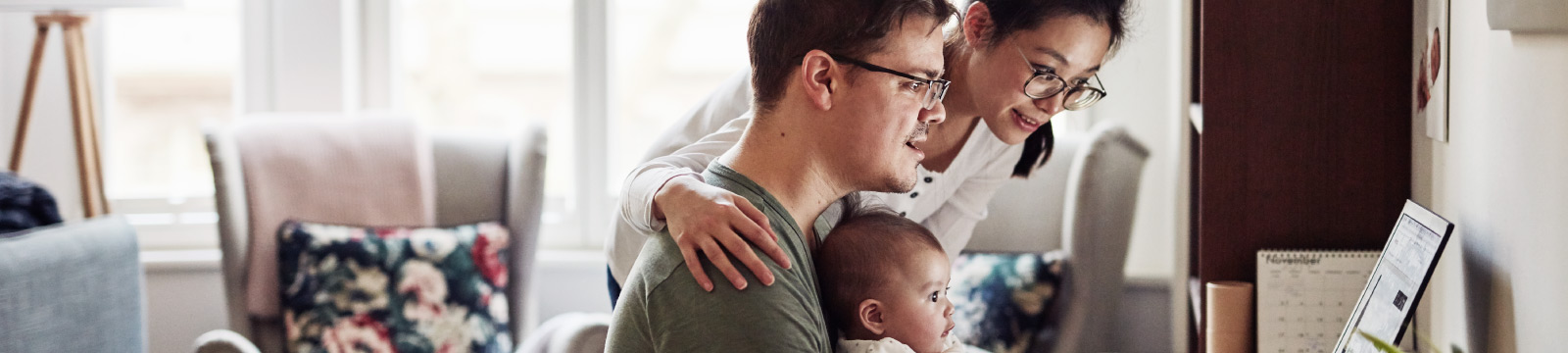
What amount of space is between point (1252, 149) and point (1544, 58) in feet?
2.23

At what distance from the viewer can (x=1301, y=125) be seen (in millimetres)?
1608

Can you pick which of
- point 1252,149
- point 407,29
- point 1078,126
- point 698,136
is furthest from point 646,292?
point 407,29

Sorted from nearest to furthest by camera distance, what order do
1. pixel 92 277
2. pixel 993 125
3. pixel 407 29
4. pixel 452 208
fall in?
pixel 993 125
pixel 92 277
pixel 452 208
pixel 407 29

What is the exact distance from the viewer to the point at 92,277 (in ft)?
7.18

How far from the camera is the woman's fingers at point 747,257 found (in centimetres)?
97

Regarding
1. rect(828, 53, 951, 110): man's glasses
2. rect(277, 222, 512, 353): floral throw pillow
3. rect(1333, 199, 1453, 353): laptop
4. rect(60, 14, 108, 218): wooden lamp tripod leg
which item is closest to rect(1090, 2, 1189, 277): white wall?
rect(277, 222, 512, 353): floral throw pillow

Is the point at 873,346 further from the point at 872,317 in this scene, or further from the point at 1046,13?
the point at 1046,13

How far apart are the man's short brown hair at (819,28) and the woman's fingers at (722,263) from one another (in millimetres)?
180

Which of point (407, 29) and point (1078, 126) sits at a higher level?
point (407, 29)

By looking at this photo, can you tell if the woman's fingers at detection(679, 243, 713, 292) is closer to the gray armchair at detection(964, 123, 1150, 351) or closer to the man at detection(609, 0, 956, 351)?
the man at detection(609, 0, 956, 351)

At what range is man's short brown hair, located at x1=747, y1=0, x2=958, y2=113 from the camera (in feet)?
3.51

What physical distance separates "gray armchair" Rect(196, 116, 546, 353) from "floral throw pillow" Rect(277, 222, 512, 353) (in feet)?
0.22

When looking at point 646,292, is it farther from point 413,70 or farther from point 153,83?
point 153,83

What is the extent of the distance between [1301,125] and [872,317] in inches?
27.6
